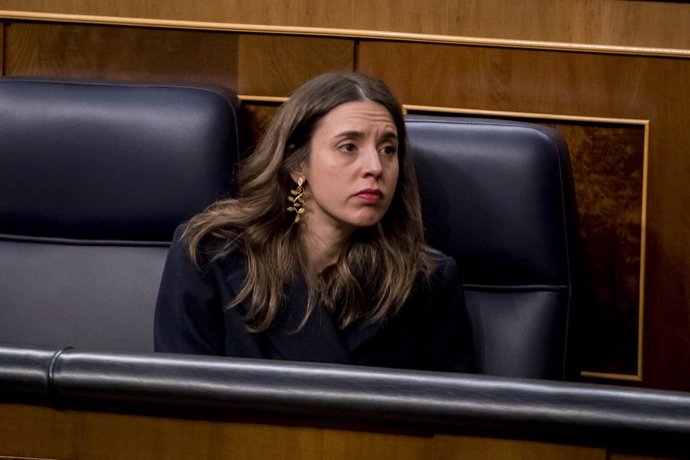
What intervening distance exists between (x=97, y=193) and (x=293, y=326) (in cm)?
35

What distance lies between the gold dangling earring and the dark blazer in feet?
0.32

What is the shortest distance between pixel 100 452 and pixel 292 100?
2.59ft

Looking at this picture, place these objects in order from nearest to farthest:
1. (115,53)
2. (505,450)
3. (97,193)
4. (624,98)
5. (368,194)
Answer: (505,450), (368,194), (97,193), (624,98), (115,53)

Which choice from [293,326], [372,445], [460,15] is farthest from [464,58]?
[372,445]

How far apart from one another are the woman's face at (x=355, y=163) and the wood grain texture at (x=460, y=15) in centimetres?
38

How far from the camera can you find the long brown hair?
1.37m

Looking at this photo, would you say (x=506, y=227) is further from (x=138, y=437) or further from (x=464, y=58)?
(x=138, y=437)

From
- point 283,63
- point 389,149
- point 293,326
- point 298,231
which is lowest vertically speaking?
point 293,326

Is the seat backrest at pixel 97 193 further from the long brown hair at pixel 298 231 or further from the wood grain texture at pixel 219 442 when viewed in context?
the wood grain texture at pixel 219 442

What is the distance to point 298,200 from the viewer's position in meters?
1.41

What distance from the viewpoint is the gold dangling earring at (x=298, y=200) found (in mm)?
1406

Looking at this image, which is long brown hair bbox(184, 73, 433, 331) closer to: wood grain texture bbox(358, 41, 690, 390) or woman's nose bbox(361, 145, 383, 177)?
woman's nose bbox(361, 145, 383, 177)

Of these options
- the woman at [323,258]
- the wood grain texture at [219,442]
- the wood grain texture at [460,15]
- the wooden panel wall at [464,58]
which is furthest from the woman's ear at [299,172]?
the wood grain texture at [219,442]

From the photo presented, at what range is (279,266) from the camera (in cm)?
137
